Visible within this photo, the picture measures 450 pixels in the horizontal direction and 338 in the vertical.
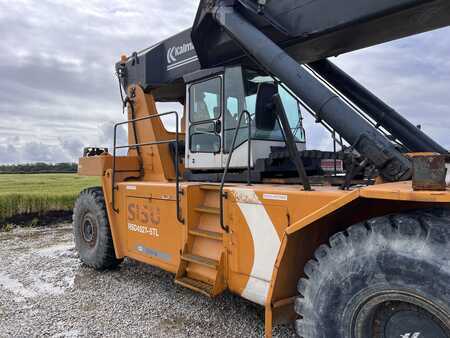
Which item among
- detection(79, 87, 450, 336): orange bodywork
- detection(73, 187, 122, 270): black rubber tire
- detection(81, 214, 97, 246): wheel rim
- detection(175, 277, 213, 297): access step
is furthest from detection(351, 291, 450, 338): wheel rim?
detection(81, 214, 97, 246): wheel rim

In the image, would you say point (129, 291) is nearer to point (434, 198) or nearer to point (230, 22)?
point (230, 22)

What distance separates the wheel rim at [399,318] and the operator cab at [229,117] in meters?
2.31

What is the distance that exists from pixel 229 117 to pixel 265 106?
18.8 inches

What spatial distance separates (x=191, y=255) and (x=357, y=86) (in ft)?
9.26

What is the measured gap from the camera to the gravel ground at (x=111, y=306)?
4340 mm

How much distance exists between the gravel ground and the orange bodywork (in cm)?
47

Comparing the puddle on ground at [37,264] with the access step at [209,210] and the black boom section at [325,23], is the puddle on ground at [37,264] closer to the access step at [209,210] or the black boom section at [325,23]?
the access step at [209,210]

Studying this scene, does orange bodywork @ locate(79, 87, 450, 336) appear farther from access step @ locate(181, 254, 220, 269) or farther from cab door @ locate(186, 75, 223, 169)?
cab door @ locate(186, 75, 223, 169)

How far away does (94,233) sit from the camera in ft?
22.0

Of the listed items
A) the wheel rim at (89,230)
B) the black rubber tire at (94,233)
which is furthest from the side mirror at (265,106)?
the wheel rim at (89,230)

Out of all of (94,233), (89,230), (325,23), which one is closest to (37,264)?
(89,230)

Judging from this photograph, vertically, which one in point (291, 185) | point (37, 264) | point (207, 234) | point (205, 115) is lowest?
point (37, 264)

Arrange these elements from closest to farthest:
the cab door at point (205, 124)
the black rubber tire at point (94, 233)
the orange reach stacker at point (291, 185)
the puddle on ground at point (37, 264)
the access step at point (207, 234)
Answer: the orange reach stacker at point (291, 185) → the access step at point (207, 234) → the cab door at point (205, 124) → the puddle on ground at point (37, 264) → the black rubber tire at point (94, 233)

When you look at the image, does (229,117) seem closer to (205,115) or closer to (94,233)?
(205,115)
